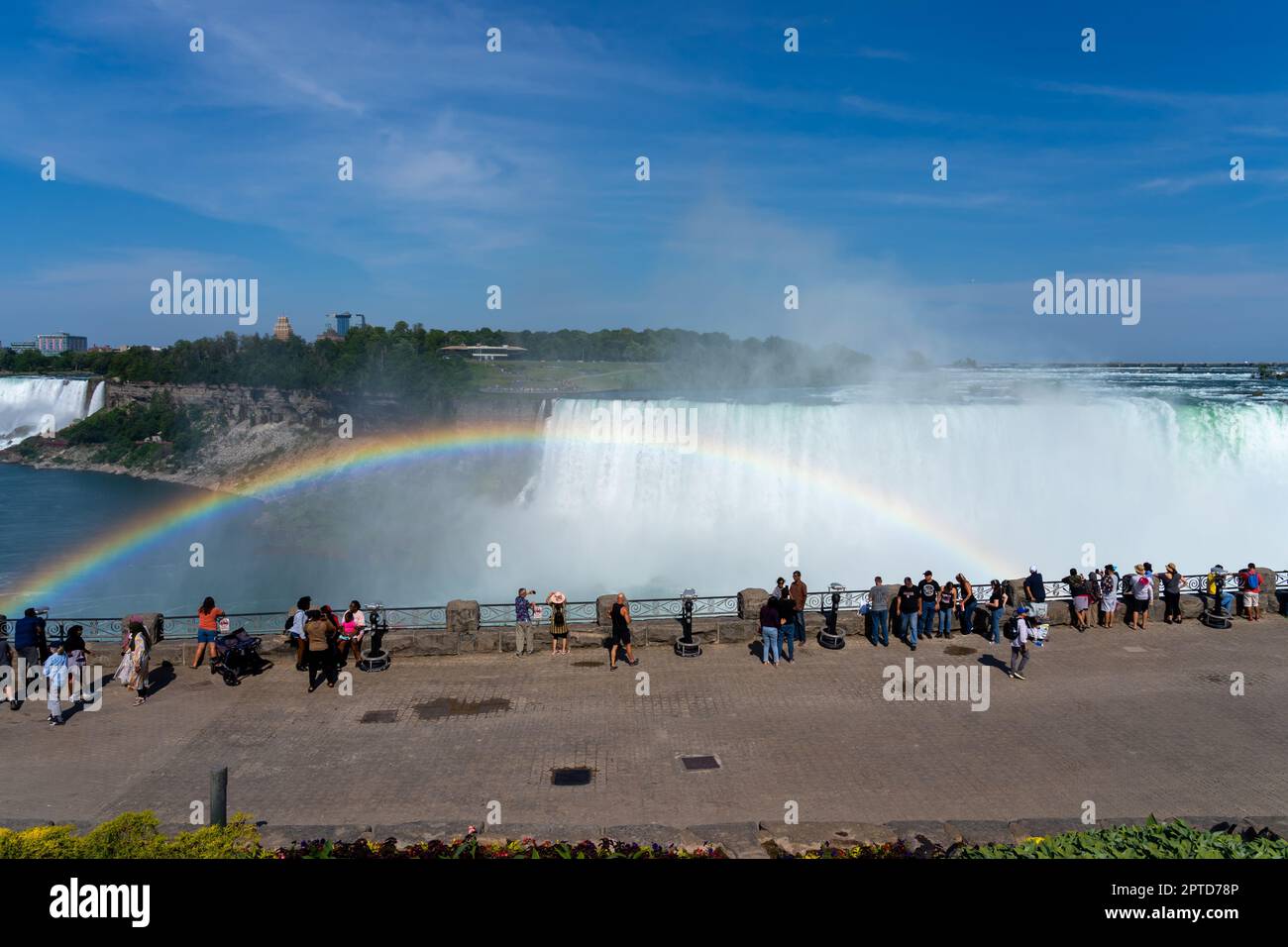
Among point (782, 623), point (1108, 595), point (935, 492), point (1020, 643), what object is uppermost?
point (935, 492)

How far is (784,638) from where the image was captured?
1228 cm

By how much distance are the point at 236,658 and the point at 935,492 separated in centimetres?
2358

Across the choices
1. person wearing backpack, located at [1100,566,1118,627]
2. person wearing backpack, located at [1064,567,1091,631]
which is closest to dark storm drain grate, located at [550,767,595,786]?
person wearing backpack, located at [1064,567,1091,631]

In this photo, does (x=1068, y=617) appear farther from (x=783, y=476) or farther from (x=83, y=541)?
(x=83, y=541)

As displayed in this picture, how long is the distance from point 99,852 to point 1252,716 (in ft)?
40.3

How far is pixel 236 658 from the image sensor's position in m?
11.4

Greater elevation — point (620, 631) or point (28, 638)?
point (28, 638)

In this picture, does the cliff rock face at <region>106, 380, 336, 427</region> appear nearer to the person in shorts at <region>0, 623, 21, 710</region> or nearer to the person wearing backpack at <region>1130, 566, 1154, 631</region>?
the person in shorts at <region>0, 623, 21, 710</region>

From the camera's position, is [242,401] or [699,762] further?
[242,401]

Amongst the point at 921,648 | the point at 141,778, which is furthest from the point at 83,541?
the point at 921,648

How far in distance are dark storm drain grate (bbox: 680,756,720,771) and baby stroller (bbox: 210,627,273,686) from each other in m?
6.46

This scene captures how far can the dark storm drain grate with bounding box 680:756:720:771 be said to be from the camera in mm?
8867

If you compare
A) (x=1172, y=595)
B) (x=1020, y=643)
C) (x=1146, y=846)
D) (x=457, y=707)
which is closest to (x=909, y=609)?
(x=1020, y=643)

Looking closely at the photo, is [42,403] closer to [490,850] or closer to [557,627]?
[557,627]
